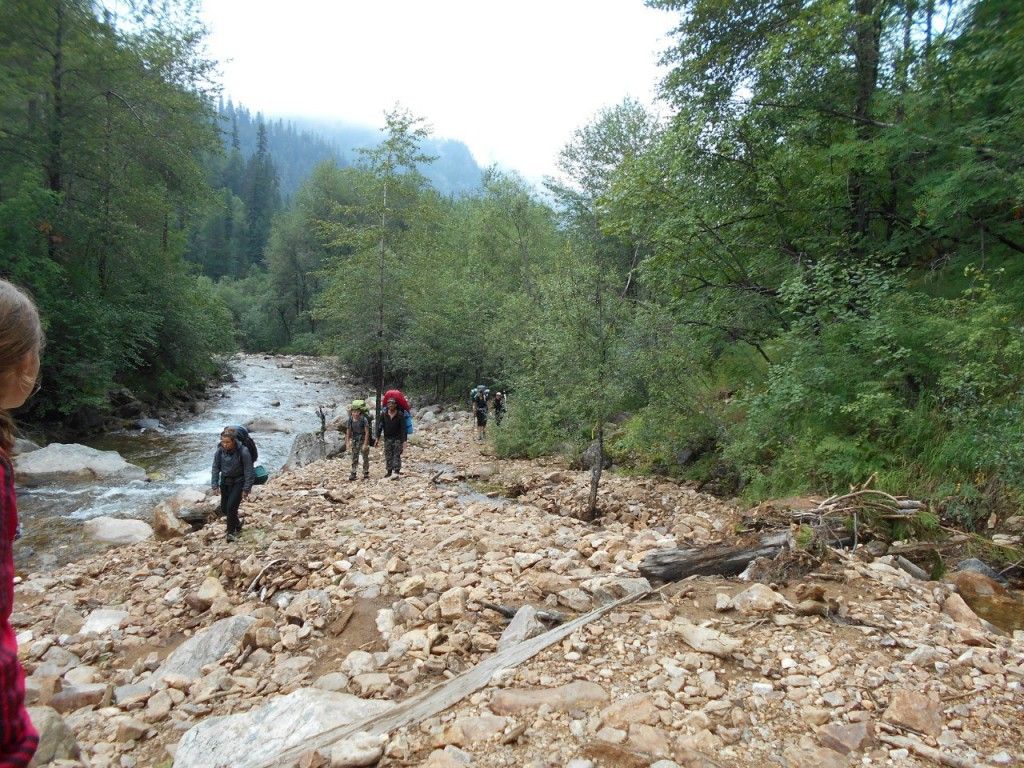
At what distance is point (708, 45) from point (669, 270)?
4.81m

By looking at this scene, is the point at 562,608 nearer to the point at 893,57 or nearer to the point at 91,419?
the point at 893,57

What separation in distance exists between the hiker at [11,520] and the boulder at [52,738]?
9.35 feet

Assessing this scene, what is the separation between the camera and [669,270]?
11.1 metres

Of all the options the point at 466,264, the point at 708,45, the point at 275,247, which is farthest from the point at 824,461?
the point at 275,247

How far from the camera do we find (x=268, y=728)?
11.0ft

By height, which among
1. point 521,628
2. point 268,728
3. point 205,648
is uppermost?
point 521,628

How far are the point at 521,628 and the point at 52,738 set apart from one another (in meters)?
3.17

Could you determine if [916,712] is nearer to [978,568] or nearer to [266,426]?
[978,568]

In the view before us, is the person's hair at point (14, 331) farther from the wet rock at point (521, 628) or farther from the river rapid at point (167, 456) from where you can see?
the river rapid at point (167, 456)

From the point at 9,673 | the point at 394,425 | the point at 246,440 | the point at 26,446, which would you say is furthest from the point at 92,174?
the point at 9,673

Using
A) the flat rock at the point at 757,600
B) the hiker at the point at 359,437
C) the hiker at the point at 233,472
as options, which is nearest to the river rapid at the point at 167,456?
Result: the hiker at the point at 233,472

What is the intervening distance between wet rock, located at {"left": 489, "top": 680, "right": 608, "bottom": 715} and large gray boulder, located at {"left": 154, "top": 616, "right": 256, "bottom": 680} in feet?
10.2

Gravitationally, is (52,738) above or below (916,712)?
below

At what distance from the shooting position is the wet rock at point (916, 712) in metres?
2.73
